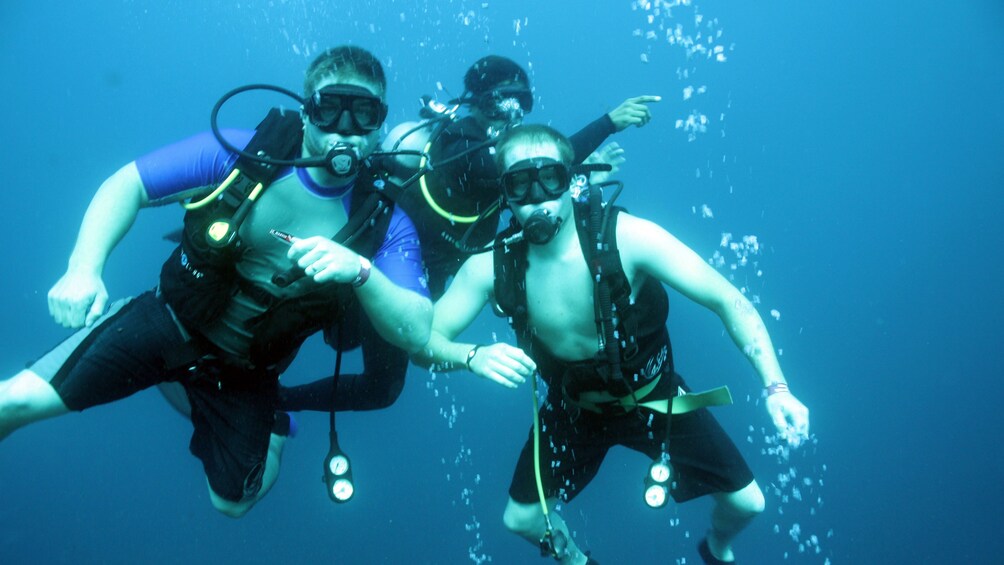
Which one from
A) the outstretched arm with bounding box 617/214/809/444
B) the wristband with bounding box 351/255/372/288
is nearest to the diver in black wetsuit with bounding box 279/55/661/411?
the wristband with bounding box 351/255/372/288

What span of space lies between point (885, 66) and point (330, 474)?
107ft

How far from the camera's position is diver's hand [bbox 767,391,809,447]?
2.70 meters

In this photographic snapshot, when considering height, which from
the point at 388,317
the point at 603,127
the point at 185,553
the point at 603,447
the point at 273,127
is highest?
the point at 603,127

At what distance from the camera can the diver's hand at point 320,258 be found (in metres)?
2.11

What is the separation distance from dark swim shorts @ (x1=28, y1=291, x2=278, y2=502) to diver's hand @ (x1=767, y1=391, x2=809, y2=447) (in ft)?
9.00

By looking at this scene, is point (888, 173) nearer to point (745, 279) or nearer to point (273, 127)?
point (745, 279)

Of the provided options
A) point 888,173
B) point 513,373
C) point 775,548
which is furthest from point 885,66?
point 513,373

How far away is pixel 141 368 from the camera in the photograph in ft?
9.94

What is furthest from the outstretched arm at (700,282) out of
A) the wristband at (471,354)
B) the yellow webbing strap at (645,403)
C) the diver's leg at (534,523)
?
the diver's leg at (534,523)

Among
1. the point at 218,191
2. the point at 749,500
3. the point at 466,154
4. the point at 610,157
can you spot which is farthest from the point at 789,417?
the point at 218,191

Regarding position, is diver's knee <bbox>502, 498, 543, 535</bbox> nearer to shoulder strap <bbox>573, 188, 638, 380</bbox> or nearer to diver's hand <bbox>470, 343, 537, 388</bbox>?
shoulder strap <bbox>573, 188, 638, 380</bbox>

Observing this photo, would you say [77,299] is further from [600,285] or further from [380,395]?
[380,395]

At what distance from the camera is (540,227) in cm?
289

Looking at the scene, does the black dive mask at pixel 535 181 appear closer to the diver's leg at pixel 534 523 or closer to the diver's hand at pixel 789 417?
the diver's hand at pixel 789 417
